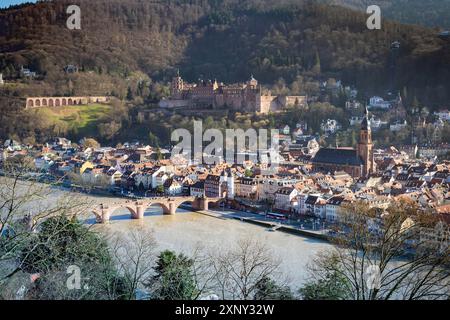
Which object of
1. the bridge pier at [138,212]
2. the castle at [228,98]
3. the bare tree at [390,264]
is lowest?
the bridge pier at [138,212]

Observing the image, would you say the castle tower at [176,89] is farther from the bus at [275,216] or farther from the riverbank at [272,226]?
the bus at [275,216]

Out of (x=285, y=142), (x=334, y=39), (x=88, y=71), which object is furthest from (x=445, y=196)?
(x=88, y=71)

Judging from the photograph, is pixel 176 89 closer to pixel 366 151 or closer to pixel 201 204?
pixel 366 151

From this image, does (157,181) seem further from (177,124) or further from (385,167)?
(177,124)

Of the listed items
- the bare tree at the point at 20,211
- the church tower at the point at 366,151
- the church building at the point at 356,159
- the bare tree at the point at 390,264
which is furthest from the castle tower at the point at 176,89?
the bare tree at the point at 20,211

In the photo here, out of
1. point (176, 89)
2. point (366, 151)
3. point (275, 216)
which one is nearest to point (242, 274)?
point (275, 216)

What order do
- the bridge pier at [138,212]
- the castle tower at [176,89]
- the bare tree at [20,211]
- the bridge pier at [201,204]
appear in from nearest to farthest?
the bare tree at [20,211] < the bridge pier at [138,212] < the bridge pier at [201,204] < the castle tower at [176,89]
